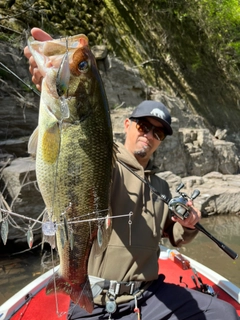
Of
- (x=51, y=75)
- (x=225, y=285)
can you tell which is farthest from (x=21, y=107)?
(x=51, y=75)

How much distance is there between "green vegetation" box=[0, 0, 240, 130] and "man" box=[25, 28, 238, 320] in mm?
6721

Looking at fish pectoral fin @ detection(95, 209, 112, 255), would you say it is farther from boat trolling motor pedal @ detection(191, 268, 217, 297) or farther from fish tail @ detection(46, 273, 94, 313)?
boat trolling motor pedal @ detection(191, 268, 217, 297)

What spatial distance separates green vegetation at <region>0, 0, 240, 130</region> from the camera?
9.65 meters

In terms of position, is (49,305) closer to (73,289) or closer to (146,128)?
(73,289)

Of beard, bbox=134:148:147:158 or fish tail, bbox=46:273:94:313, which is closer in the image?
fish tail, bbox=46:273:94:313

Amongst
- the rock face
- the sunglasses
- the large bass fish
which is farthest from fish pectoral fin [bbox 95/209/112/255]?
A: the rock face

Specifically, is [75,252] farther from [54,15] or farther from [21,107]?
[54,15]

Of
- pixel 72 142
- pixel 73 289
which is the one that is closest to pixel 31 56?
pixel 72 142

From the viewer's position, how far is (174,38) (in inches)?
540

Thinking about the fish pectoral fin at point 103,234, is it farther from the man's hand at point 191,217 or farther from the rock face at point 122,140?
the rock face at point 122,140

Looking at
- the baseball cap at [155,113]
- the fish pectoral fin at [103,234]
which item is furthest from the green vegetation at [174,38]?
the fish pectoral fin at [103,234]

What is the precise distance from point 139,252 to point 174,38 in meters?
12.9

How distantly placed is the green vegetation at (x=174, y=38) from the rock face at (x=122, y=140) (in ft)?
3.89

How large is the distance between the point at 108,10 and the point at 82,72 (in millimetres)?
10231
